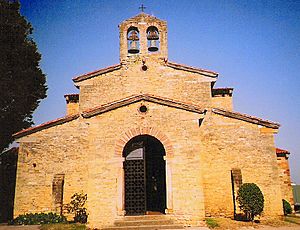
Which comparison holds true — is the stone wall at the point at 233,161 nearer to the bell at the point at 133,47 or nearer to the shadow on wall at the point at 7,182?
the bell at the point at 133,47

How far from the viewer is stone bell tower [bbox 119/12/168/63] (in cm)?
1592

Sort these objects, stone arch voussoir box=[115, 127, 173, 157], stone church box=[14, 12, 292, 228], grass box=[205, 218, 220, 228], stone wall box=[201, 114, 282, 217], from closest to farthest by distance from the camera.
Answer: grass box=[205, 218, 220, 228], stone church box=[14, 12, 292, 228], stone arch voussoir box=[115, 127, 173, 157], stone wall box=[201, 114, 282, 217]

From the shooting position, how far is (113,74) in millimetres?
16781

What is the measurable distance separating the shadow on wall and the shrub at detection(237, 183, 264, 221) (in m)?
13.8

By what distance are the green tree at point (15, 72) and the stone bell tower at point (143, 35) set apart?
767 centimetres

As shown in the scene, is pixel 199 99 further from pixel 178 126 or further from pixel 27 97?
pixel 27 97

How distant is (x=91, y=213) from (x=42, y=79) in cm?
1228

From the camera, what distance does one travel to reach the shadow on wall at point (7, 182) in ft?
56.3

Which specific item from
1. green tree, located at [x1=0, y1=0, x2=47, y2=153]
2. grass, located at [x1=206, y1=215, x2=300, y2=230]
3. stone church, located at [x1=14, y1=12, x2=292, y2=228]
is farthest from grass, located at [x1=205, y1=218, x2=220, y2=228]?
green tree, located at [x1=0, y1=0, x2=47, y2=153]

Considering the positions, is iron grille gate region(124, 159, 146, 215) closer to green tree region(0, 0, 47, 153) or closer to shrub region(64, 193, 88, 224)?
shrub region(64, 193, 88, 224)

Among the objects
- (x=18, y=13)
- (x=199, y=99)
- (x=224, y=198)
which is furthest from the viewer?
(x=18, y=13)

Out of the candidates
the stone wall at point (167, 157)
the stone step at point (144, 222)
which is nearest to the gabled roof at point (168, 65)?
the stone wall at point (167, 157)

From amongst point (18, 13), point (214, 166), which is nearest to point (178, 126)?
point (214, 166)

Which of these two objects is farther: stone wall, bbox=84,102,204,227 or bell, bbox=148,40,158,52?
bell, bbox=148,40,158,52
